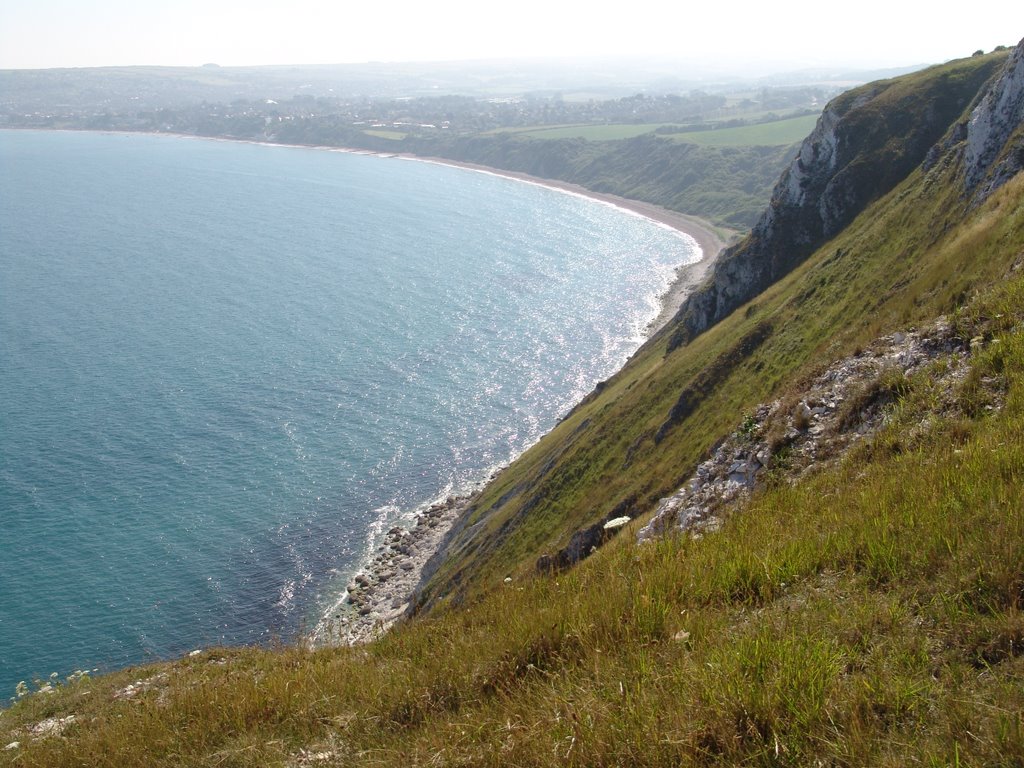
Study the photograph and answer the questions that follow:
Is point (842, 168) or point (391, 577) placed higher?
point (842, 168)

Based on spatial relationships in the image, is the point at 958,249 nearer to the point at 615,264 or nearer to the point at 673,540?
the point at 673,540

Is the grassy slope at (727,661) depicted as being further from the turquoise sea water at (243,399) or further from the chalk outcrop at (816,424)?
the turquoise sea water at (243,399)

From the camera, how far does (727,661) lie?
6.89 metres

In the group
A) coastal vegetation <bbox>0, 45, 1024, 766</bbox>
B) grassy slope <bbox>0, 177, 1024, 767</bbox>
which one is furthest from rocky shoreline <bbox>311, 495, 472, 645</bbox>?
grassy slope <bbox>0, 177, 1024, 767</bbox>

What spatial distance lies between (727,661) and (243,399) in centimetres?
Answer: 9200

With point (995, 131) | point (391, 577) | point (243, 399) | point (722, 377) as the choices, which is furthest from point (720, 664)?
point (243, 399)

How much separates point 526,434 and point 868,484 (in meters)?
77.6

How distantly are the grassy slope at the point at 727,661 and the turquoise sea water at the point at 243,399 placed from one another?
9942 millimetres

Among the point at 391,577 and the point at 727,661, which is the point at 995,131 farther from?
the point at 391,577

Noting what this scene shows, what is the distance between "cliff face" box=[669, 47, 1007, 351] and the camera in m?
63.5

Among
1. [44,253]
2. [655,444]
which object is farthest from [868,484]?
[44,253]

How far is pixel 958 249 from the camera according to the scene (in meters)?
31.8

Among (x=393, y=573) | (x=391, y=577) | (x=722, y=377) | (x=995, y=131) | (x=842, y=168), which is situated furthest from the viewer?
(x=842, y=168)

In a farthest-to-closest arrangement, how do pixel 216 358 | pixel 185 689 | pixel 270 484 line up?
pixel 216 358 < pixel 270 484 < pixel 185 689
